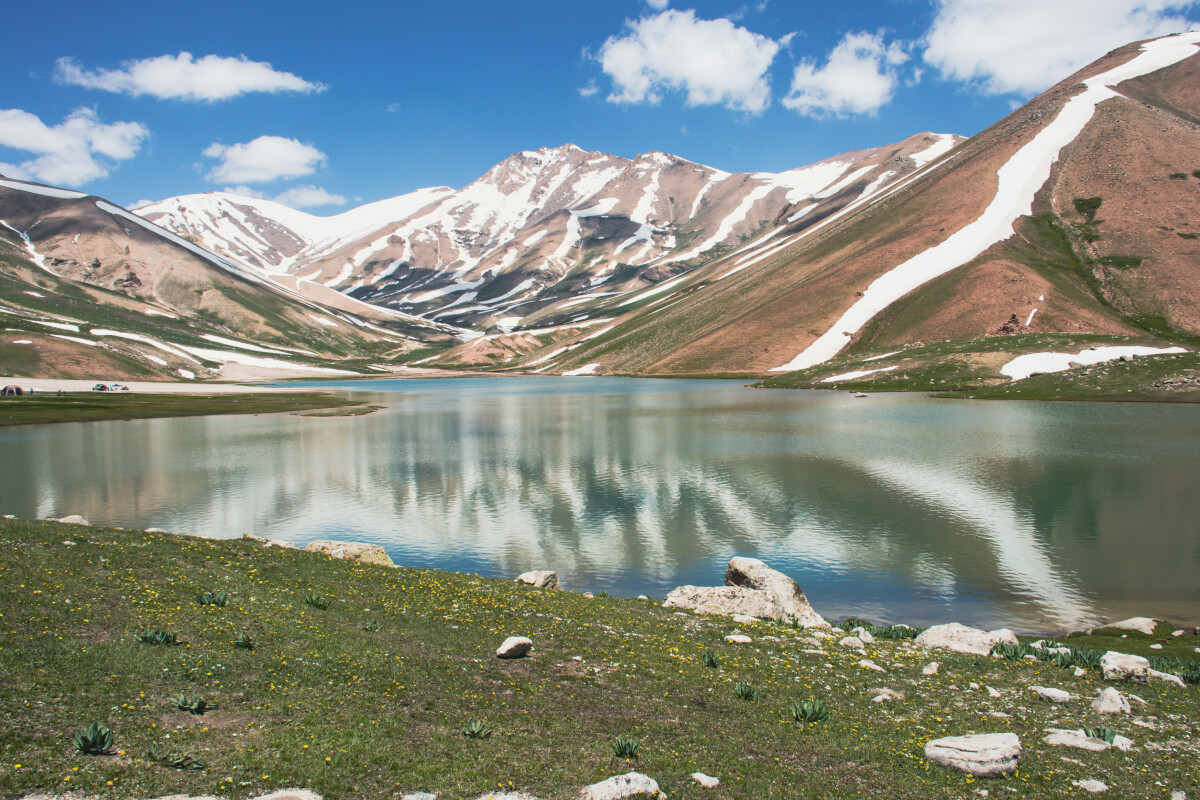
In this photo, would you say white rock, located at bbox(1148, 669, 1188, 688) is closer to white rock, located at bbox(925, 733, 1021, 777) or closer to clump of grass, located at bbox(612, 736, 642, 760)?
white rock, located at bbox(925, 733, 1021, 777)

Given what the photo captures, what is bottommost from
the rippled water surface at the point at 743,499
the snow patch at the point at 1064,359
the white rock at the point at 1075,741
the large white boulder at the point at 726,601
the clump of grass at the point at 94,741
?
the rippled water surface at the point at 743,499

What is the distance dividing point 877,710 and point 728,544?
18452mm

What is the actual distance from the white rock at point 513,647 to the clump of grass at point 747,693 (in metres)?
4.57

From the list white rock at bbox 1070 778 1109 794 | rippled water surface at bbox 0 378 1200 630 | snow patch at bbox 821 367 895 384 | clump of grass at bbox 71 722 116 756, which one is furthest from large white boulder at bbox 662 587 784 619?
snow patch at bbox 821 367 895 384

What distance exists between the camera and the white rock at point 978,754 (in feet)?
32.6

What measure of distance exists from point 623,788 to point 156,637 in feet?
29.0

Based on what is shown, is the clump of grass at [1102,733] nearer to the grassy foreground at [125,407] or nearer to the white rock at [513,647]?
the white rock at [513,647]

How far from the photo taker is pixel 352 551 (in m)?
25.0

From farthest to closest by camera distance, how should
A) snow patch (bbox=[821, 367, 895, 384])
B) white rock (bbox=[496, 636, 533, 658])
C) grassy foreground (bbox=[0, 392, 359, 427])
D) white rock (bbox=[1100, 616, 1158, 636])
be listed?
snow patch (bbox=[821, 367, 895, 384])
grassy foreground (bbox=[0, 392, 359, 427])
white rock (bbox=[1100, 616, 1158, 636])
white rock (bbox=[496, 636, 533, 658])

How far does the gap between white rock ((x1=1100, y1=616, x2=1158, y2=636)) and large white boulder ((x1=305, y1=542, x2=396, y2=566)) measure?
949 inches

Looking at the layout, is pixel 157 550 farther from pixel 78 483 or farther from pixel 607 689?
pixel 78 483

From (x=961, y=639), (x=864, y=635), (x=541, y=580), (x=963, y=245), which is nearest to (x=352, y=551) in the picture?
(x=541, y=580)

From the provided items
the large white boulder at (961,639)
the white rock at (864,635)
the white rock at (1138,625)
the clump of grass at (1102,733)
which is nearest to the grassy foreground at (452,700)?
the clump of grass at (1102,733)

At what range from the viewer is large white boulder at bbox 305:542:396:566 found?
24.5 meters
